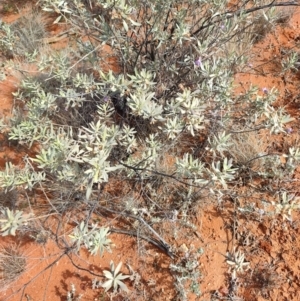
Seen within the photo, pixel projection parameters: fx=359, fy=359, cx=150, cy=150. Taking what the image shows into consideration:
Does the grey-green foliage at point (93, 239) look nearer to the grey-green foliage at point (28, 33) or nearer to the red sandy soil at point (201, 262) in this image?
the red sandy soil at point (201, 262)

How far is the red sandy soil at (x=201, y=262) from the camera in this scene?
226cm

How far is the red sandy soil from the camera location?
226 centimetres

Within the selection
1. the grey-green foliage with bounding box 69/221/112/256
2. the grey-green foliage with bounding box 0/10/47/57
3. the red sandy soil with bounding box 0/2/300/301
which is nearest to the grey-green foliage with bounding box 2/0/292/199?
the grey-green foliage with bounding box 69/221/112/256

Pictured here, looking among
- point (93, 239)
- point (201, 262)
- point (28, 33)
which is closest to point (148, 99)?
point (93, 239)

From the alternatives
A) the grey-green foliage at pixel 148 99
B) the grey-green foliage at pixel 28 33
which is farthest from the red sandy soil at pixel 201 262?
the grey-green foliage at pixel 28 33

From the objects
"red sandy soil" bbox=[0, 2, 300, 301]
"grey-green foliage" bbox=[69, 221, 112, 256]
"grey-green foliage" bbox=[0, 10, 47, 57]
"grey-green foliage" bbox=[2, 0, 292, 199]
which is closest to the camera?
"grey-green foliage" bbox=[69, 221, 112, 256]

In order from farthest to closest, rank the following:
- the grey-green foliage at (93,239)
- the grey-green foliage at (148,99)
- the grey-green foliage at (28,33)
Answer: the grey-green foliage at (28,33) → the grey-green foliage at (148,99) → the grey-green foliage at (93,239)

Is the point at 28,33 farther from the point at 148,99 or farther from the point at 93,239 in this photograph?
the point at 93,239

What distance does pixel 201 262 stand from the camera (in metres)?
2.37

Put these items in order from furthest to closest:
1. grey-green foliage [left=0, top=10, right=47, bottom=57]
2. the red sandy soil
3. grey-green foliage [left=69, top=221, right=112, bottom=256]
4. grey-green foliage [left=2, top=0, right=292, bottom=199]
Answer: grey-green foliage [left=0, top=10, right=47, bottom=57] < the red sandy soil < grey-green foliage [left=2, top=0, right=292, bottom=199] < grey-green foliage [left=69, top=221, right=112, bottom=256]

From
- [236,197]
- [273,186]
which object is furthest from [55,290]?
[273,186]

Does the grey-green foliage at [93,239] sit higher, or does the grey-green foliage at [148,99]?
the grey-green foliage at [148,99]

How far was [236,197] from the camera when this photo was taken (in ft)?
8.28

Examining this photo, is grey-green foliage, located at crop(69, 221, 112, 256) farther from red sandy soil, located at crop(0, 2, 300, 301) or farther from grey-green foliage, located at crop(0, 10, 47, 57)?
grey-green foliage, located at crop(0, 10, 47, 57)
